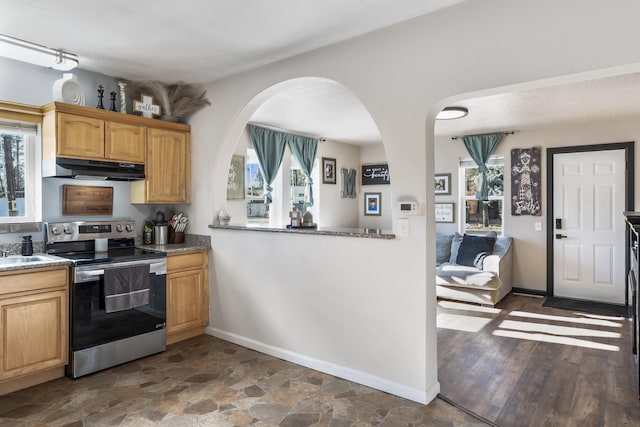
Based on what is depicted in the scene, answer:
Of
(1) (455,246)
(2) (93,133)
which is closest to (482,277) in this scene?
(1) (455,246)

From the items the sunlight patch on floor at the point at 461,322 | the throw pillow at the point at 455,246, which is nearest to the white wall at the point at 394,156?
the sunlight patch on floor at the point at 461,322

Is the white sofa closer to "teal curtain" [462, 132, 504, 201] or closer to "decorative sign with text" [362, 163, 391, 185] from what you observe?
"teal curtain" [462, 132, 504, 201]

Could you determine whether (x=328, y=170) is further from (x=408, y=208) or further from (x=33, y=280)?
(x=33, y=280)

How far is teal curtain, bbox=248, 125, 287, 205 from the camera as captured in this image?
207 inches

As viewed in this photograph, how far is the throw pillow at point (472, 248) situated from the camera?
5.51 m

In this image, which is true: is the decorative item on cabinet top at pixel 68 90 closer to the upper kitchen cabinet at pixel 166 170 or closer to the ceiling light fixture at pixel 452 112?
the upper kitchen cabinet at pixel 166 170

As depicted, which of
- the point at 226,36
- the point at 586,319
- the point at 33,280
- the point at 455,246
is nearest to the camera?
the point at 33,280

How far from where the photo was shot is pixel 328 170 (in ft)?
21.7

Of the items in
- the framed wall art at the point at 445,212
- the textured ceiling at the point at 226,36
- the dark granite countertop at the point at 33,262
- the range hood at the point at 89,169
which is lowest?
the dark granite countertop at the point at 33,262

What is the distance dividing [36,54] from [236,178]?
2.45 meters

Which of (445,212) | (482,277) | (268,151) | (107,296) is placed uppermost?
(268,151)

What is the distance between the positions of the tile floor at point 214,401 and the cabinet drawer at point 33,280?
0.74m

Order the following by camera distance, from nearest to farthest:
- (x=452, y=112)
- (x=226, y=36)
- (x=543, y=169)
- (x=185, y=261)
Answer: (x=226, y=36) < (x=185, y=261) < (x=452, y=112) < (x=543, y=169)

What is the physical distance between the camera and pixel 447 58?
7.93 ft
